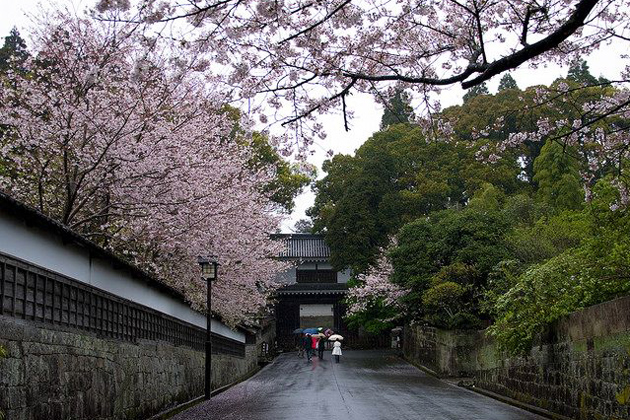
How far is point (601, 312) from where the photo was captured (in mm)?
11398

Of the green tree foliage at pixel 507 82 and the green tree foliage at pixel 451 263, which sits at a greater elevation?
the green tree foliage at pixel 507 82

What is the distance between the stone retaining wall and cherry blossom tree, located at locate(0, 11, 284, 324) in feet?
9.60

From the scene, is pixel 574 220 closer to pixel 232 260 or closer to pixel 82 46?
pixel 232 260

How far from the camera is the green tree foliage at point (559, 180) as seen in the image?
33812 millimetres

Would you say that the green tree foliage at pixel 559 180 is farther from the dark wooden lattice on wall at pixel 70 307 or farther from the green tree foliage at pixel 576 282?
the dark wooden lattice on wall at pixel 70 307

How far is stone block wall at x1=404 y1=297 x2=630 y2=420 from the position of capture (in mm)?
10523

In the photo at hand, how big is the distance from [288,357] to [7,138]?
28.7 meters

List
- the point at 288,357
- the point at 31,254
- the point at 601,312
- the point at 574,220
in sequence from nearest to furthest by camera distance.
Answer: the point at 31,254 < the point at 601,312 < the point at 574,220 < the point at 288,357

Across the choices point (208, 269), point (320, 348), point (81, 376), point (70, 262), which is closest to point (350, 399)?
point (208, 269)

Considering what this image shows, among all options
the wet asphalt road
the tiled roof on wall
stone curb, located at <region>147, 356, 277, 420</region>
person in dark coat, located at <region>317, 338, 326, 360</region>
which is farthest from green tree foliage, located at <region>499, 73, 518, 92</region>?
stone curb, located at <region>147, 356, 277, 420</region>

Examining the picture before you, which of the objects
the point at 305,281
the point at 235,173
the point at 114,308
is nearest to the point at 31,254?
the point at 114,308

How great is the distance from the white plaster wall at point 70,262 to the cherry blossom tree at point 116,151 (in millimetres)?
1580

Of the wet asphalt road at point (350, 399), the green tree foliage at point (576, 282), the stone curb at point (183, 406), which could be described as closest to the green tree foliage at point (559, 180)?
the wet asphalt road at point (350, 399)

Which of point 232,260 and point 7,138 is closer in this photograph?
point 7,138
